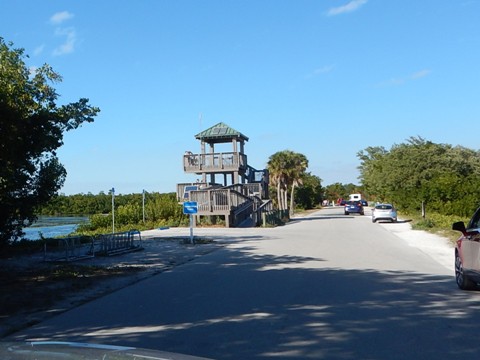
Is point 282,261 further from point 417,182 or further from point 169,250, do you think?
point 417,182

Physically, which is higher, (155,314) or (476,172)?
(476,172)

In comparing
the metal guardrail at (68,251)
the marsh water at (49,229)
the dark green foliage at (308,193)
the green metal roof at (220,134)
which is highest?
the green metal roof at (220,134)

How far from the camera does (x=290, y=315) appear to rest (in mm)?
8156

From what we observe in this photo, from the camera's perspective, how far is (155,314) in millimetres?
8562

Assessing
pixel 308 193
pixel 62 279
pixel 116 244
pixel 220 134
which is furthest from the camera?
pixel 308 193

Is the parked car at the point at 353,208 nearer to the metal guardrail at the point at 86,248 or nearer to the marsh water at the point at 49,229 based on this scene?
the marsh water at the point at 49,229

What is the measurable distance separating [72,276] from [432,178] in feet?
123

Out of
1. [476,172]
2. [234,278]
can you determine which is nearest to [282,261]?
[234,278]

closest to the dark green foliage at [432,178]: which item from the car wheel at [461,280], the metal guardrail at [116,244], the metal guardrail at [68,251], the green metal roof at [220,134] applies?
the green metal roof at [220,134]

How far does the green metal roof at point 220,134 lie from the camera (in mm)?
40094

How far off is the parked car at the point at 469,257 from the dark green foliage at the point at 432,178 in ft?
92.3

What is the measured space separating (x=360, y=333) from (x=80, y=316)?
437 centimetres

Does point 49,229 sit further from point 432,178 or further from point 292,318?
point 292,318

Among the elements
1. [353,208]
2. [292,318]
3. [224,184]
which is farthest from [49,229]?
[353,208]
